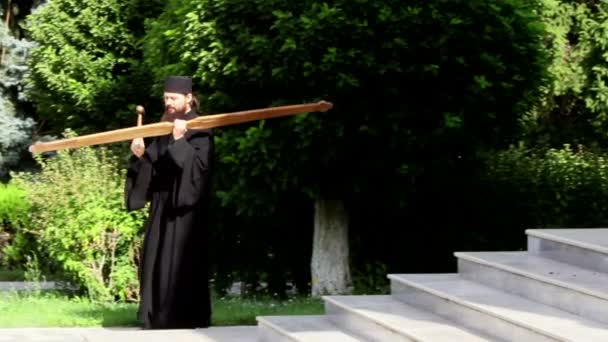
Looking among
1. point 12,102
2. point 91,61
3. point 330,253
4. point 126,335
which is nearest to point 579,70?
point 91,61

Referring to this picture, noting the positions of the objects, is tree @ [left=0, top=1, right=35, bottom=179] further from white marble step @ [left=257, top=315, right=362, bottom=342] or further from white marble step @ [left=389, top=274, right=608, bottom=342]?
white marble step @ [left=389, top=274, right=608, bottom=342]

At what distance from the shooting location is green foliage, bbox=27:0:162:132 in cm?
1814

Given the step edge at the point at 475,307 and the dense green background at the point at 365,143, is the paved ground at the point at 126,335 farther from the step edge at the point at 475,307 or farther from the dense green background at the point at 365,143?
the dense green background at the point at 365,143

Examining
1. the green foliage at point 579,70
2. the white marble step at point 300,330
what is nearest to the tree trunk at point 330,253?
the white marble step at point 300,330

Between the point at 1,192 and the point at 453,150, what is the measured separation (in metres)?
7.61

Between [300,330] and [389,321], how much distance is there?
753 millimetres

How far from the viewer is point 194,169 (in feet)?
35.9

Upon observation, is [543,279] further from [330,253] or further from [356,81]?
[330,253]

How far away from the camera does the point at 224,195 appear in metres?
12.6

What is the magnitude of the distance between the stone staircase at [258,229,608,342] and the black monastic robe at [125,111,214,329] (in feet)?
2.69

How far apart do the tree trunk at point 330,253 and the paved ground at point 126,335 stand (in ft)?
7.96

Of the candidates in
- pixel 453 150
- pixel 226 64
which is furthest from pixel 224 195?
pixel 453 150

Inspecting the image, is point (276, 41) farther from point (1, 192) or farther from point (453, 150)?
point (1, 192)

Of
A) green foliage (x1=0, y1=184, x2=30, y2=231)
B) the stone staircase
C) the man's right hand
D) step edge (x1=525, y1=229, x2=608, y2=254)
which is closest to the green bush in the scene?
green foliage (x1=0, y1=184, x2=30, y2=231)
